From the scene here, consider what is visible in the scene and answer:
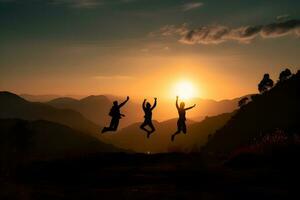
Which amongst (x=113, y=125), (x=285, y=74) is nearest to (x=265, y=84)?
(x=285, y=74)

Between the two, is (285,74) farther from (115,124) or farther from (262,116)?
(115,124)

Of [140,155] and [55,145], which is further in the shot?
[55,145]

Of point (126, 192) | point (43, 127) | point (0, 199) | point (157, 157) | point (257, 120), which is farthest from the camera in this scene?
point (43, 127)

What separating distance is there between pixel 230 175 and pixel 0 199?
257 inches

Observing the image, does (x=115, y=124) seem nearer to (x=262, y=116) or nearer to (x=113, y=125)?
(x=113, y=125)

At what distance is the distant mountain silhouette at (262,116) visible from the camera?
105875 millimetres

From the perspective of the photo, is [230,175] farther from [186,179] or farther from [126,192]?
[126,192]

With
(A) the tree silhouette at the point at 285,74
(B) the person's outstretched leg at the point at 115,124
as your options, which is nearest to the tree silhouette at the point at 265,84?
(A) the tree silhouette at the point at 285,74

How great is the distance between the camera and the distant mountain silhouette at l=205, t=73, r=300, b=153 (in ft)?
347

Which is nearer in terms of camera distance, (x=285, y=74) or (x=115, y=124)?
(x=115, y=124)

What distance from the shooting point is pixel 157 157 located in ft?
57.5

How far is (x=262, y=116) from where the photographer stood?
377 feet

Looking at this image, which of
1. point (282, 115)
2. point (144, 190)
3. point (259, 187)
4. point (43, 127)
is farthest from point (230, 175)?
point (43, 127)

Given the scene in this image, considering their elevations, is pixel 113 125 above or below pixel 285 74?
below
